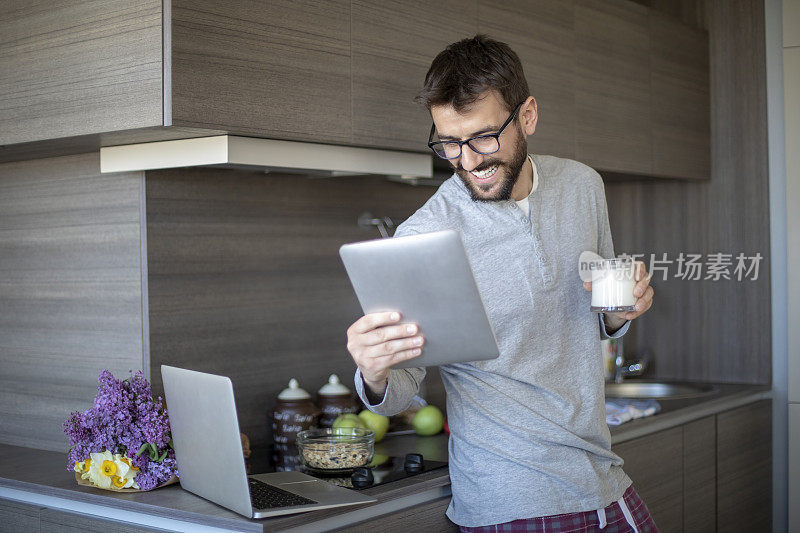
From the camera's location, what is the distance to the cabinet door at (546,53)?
2629mm

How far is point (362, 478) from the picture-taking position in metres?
1.93

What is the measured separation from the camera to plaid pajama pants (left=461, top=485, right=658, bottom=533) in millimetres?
1854

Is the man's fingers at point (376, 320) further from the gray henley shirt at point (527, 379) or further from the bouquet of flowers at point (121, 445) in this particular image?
the bouquet of flowers at point (121, 445)

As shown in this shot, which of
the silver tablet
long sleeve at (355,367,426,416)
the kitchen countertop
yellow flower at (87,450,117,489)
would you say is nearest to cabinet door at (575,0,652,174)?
the kitchen countertop

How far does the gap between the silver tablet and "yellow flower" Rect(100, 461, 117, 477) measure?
2.30 feet

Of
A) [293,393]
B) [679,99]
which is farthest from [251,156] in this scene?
[679,99]

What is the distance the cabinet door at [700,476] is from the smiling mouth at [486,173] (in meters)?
1.52

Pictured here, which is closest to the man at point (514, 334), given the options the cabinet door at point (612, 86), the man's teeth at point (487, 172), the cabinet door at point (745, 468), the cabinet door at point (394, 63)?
the man's teeth at point (487, 172)

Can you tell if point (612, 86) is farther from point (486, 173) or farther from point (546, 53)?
point (486, 173)

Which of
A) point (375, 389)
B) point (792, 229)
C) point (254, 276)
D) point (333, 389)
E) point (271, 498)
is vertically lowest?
point (271, 498)

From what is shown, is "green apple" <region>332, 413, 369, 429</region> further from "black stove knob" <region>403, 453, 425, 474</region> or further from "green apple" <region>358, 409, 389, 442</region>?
"black stove knob" <region>403, 453, 425, 474</region>

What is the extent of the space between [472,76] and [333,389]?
1.04 m

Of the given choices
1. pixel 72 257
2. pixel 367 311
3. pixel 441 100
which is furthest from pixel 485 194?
pixel 72 257

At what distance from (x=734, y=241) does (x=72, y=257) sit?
98.3 inches
